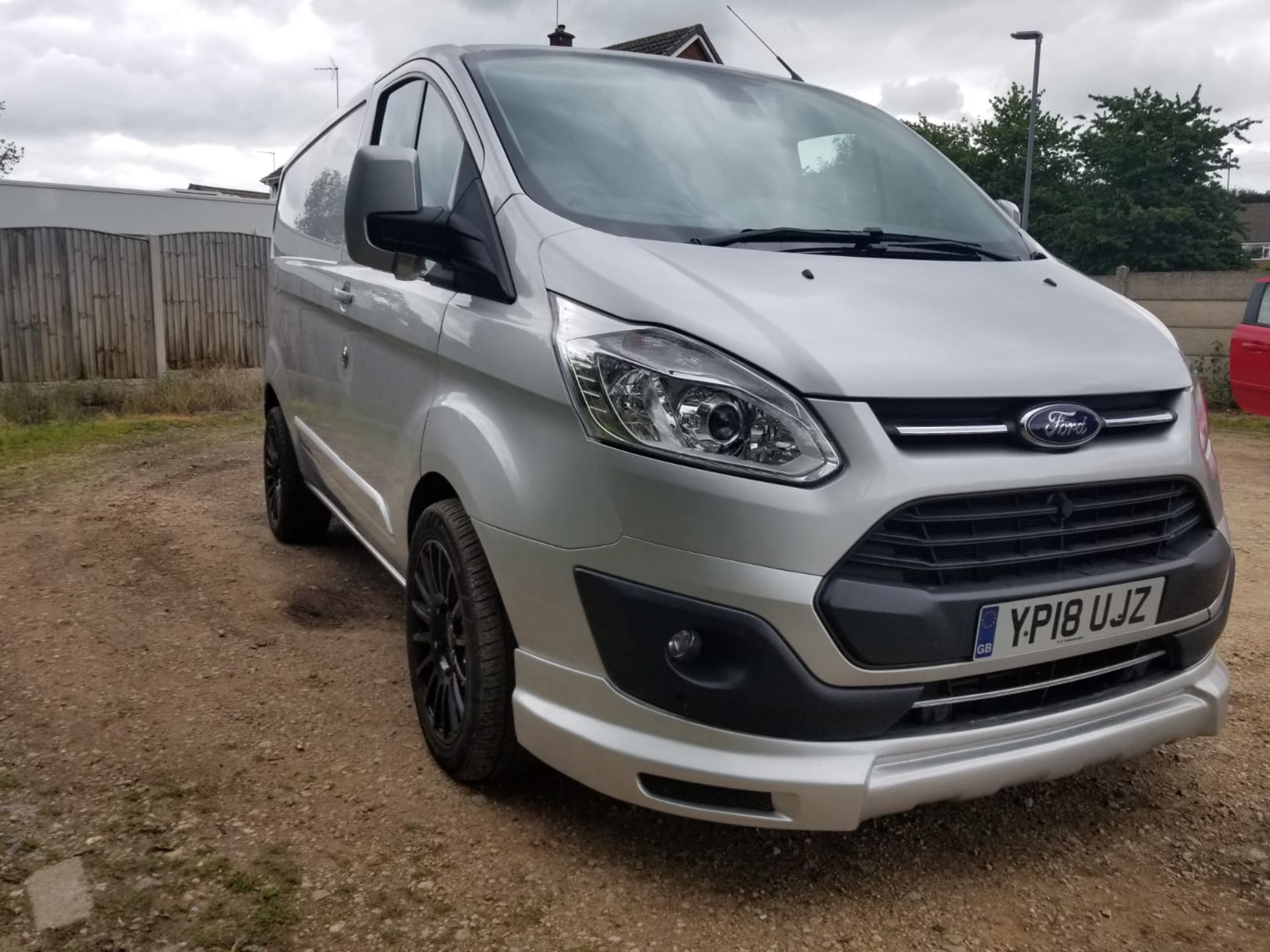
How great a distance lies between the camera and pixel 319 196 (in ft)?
14.3

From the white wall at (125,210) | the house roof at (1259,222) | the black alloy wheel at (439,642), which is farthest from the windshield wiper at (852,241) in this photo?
the house roof at (1259,222)

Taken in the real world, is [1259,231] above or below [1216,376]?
above

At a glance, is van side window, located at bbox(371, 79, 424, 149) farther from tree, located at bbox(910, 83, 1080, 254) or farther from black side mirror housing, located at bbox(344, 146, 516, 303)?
tree, located at bbox(910, 83, 1080, 254)

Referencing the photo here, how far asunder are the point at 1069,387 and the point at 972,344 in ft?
0.72

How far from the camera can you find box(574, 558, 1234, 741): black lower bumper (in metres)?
2.01

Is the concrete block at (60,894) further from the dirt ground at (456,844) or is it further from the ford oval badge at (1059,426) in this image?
the ford oval badge at (1059,426)

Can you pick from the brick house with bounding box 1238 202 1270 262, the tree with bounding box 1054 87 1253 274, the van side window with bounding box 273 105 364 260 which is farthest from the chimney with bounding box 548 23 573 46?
the brick house with bounding box 1238 202 1270 262

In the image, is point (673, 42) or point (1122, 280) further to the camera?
point (673, 42)

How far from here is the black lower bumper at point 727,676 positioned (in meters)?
2.01

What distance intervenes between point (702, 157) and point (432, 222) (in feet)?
2.44

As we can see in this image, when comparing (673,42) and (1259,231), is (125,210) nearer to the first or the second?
(673,42)

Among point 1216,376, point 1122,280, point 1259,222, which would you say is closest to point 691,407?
point 1216,376

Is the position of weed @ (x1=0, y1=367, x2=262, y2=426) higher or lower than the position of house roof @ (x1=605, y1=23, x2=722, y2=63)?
lower

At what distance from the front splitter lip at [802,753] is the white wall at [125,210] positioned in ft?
47.6
